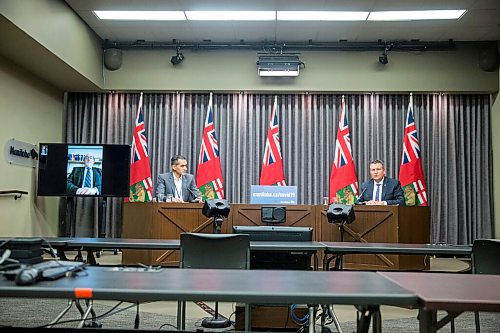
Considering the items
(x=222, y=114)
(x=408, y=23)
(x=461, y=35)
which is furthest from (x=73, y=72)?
(x=461, y=35)

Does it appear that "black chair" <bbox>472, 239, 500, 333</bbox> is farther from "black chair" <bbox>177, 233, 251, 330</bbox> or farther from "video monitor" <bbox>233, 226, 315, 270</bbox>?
"black chair" <bbox>177, 233, 251, 330</bbox>

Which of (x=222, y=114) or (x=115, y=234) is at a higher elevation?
(x=222, y=114)

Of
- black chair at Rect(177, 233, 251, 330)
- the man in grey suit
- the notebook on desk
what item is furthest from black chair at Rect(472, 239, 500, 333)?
the man in grey suit

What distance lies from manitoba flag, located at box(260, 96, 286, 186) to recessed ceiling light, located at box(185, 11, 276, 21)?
181cm

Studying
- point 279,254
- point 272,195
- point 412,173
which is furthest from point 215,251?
point 412,173

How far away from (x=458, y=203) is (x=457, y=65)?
7.18 ft

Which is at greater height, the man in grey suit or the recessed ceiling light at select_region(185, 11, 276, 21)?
the recessed ceiling light at select_region(185, 11, 276, 21)

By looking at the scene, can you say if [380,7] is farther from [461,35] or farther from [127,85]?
[127,85]

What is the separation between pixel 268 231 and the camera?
363 centimetres

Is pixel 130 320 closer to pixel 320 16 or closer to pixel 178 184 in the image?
pixel 178 184

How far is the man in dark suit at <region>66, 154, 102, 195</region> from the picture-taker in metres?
6.98

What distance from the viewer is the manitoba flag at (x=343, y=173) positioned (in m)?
7.71

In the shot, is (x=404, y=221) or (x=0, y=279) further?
(x=404, y=221)

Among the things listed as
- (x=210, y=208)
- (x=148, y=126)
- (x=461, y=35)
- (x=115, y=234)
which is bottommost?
(x=115, y=234)
